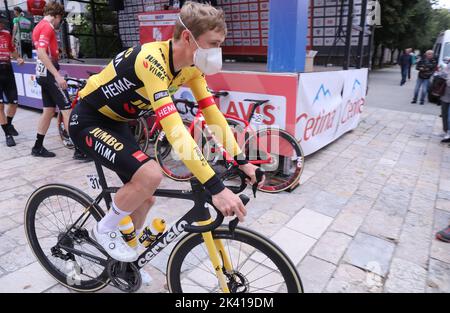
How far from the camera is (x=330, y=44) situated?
8.26 m

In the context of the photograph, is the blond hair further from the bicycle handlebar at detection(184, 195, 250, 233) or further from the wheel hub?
the wheel hub

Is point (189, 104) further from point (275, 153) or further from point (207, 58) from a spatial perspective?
point (207, 58)

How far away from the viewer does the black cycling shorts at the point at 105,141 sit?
78.2 inches

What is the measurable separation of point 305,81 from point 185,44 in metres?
3.05

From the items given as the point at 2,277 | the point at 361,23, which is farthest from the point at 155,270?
the point at 361,23

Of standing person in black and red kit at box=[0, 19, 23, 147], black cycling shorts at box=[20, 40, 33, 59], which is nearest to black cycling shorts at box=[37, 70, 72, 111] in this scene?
standing person in black and red kit at box=[0, 19, 23, 147]

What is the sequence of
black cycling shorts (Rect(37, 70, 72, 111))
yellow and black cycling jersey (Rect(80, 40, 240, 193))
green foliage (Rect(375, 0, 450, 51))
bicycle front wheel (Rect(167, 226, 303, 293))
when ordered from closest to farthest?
yellow and black cycling jersey (Rect(80, 40, 240, 193))
bicycle front wheel (Rect(167, 226, 303, 293))
black cycling shorts (Rect(37, 70, 72, 111))
green foliage (Rect(375, 0, 450, 51))

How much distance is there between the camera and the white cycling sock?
207 centimetres

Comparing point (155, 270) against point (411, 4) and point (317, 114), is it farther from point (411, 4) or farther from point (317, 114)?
point (411, 4)

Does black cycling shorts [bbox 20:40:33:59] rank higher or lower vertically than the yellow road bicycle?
higher

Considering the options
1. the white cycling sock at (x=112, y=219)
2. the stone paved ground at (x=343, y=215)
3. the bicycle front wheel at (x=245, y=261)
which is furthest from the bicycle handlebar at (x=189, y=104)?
the white cycling sock at (x=112, y=219)

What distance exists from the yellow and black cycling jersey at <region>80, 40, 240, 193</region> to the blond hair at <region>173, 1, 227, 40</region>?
0.21m

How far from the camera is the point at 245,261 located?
2.24 m

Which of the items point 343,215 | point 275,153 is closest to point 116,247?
point 343,215
